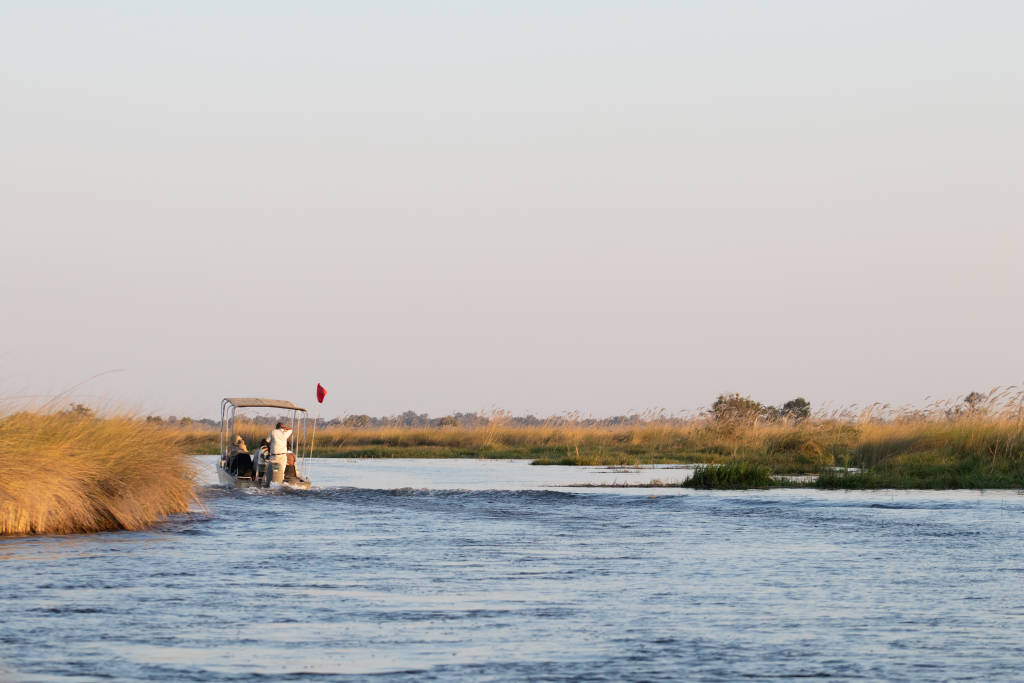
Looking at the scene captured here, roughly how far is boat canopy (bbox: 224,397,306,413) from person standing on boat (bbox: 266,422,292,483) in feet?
10.9

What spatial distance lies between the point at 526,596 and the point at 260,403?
22.5 m

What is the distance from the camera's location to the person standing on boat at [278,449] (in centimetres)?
3196

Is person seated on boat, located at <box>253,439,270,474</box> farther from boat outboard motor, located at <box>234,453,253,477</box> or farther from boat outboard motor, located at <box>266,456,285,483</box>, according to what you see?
boat outboard motor, located at <box>266,456,285,483</box>

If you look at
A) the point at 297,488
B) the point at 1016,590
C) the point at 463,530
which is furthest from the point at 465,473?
the point at 1016,590

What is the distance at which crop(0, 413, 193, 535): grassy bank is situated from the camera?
62.3 ft

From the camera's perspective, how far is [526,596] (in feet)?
47.9

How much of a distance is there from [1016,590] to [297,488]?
801 inches

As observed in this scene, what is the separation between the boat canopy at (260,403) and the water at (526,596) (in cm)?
945

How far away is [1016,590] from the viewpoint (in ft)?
49.5

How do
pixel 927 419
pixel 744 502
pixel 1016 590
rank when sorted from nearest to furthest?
pixel 1016 590 → pixel 744 502 → pixel 927 419

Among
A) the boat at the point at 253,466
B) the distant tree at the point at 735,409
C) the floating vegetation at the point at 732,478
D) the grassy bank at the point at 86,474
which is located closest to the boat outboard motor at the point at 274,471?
the boat at the point at 253,466

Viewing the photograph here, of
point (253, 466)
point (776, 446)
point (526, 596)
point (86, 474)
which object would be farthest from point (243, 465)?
point (776, 446)

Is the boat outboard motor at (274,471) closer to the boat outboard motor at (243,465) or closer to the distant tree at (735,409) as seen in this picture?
the boat outboard motor at (243,465)

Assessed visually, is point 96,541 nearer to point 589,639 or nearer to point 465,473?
point 589,639
